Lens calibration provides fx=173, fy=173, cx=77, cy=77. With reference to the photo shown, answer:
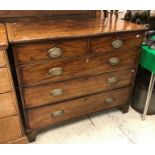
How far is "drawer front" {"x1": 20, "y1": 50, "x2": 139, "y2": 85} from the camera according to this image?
1163mm

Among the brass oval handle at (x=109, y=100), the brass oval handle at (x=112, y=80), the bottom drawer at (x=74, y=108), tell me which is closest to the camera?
the bottom drawer at (x=74, y=108)

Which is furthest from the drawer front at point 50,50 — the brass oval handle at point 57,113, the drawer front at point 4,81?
the brass oval handle at point 57,113

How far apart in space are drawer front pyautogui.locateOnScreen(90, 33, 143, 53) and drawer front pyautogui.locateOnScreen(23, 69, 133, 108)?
0.23m

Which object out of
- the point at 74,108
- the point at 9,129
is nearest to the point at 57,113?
the point at 74,108

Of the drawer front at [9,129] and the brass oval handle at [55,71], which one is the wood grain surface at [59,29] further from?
the drawer front at [9,129]

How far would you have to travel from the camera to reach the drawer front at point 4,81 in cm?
104

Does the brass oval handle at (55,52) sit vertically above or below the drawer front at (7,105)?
above

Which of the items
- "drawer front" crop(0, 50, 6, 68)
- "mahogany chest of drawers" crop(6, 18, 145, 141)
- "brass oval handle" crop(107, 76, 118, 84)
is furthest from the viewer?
"brass oval handle" crop(107, 76, 118, 84)

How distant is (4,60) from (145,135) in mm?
1301

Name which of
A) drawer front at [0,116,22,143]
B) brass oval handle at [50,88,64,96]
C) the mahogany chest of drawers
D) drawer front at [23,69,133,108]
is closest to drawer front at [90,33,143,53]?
the mahogany chest of drawers


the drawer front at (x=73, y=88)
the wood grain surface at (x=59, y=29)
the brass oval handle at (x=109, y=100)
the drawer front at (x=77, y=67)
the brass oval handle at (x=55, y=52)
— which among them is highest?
the wood grain surface at (x=59, y=29)

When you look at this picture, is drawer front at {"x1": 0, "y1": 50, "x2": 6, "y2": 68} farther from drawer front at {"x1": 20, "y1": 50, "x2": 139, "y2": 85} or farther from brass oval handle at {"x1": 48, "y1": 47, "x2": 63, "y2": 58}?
brass oval handle at {"x1": 48, "y1": 47, "x2": 63, "y2": 58}

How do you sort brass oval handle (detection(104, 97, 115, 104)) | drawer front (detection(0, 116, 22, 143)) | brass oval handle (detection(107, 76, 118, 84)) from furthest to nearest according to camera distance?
brass oval handle (detection(104, 97, 115, 104))
brass oval handle (detection(107, 76, 118, 84))
drawer front (detection(0, 116, 22, 143))

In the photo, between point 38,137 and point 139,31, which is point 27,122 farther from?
point 139,31
